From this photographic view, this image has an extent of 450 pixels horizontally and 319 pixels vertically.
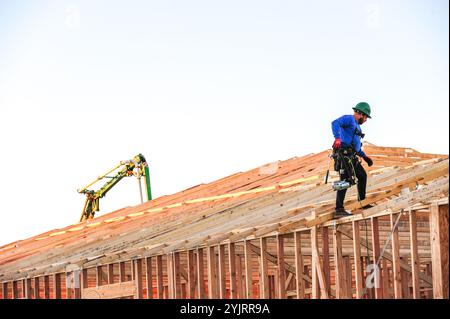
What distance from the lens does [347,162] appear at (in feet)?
54.2

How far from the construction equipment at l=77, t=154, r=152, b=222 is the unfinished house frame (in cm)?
1351

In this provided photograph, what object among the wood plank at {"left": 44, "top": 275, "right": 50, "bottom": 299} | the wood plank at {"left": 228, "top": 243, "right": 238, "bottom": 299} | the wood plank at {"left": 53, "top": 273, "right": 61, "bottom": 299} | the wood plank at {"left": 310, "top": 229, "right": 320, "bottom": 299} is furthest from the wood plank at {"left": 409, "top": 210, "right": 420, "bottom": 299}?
the wood plank at {"left": 44, "top": 275, "right": 50, "bottom": 299}

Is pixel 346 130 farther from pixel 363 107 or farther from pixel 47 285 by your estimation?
pixel 47 285

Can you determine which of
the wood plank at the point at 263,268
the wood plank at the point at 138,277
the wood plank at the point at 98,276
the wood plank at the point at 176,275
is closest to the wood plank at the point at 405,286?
the wood plank at the point at 263,268

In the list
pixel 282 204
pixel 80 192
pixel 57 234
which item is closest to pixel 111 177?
pixel 80 192

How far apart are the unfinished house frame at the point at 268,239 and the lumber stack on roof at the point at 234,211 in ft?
0.10

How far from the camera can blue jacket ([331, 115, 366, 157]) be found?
16.4 metres

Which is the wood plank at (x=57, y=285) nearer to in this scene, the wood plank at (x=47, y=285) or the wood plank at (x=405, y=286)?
the wood plank at (x=47, y=285)

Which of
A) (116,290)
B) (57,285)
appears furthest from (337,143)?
(57,285)

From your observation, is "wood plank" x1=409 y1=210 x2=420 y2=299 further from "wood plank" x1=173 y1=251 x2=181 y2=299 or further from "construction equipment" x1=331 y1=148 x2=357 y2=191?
"wood plank" x1=173 y1=251 x2=181 y2=299
